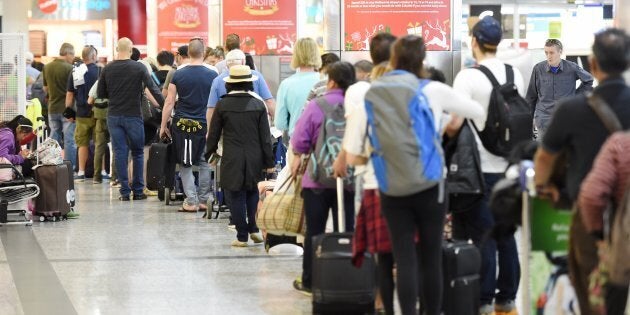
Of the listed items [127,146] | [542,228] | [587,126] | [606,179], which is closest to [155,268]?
[542,228]

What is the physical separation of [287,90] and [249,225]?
177 cm

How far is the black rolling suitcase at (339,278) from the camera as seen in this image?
21.7 feet

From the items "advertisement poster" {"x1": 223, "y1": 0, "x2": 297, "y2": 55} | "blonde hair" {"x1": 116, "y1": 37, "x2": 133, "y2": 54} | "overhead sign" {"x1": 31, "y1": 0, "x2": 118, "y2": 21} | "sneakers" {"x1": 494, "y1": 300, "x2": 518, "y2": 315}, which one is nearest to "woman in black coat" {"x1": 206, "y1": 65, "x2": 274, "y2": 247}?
"sneakers" {"x1": 494, "y1": 300, "x2": 518, "y2": 315}

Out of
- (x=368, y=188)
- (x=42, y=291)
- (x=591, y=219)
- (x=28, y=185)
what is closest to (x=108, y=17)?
(x=28, y=185)

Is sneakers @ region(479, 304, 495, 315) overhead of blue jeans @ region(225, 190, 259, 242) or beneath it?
beneath

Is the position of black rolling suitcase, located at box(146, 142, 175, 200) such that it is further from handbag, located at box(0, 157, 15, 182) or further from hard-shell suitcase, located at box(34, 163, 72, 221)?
handbag, located at box(0, 157, 15, 182)

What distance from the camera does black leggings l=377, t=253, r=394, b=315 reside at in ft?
19.7

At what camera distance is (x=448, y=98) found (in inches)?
230

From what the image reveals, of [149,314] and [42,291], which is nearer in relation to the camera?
[149,314]

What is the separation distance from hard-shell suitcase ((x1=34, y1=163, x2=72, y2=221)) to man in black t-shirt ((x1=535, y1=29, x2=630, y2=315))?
7.67 m

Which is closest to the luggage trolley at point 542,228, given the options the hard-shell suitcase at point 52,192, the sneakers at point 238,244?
the sneakers at point 238,244

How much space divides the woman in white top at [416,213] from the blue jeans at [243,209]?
12.8ft

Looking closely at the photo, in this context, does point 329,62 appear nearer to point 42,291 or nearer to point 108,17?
point 42,291

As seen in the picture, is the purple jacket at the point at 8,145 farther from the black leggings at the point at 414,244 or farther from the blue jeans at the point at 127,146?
the black leggings at the point at 414,244
